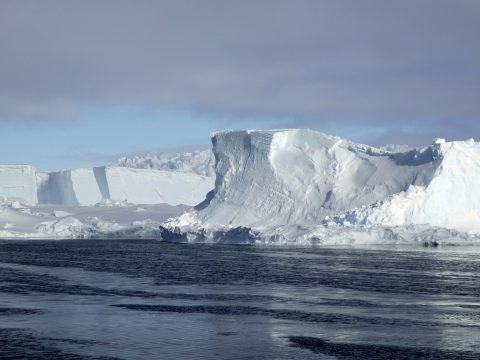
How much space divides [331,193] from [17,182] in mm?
56036

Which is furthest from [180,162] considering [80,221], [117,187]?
[80,221]

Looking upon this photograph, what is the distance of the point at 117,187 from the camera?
10675cm

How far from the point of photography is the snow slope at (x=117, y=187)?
106 m

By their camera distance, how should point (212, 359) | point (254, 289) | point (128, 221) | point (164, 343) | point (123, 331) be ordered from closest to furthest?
point (212, 359), point (164, 343), point (123, 331), point (254, 289), point (128, 221)

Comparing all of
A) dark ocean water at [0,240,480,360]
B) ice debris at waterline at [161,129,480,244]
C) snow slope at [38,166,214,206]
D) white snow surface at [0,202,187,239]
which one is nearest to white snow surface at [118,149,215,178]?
snow slope at [38,166,214,206]

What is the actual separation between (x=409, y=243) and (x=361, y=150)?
31.1ft

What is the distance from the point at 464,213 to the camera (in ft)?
182

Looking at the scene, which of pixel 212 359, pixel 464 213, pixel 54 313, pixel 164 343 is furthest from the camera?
pixel 464 213

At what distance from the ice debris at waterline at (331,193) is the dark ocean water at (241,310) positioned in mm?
15041

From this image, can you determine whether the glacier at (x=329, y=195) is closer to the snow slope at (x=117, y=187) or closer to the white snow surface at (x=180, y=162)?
the snow slope at (x=117, y=187)

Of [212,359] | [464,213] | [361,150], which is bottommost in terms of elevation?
[212,359]

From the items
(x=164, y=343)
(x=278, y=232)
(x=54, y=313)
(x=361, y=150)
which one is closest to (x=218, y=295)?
(x=54, y=313)

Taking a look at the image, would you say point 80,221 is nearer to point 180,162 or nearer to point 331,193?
point 331,193

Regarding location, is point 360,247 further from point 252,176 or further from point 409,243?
point 252,176
